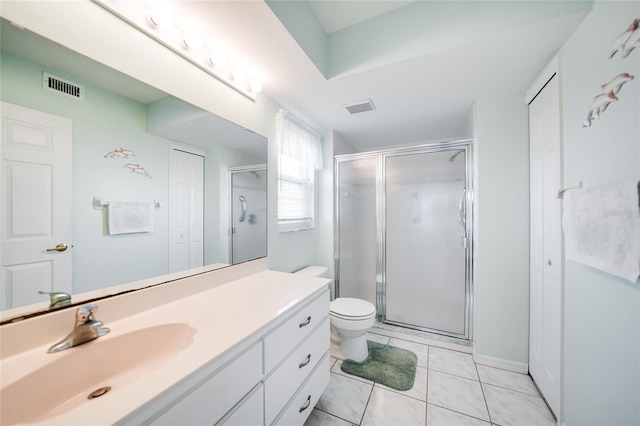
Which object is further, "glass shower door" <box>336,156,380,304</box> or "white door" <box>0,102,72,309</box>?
"glass shower door" <box>336,156,380,304</box>

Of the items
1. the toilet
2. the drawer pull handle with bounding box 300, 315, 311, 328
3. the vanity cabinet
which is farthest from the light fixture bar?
the toilet

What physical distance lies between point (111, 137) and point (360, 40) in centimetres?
159

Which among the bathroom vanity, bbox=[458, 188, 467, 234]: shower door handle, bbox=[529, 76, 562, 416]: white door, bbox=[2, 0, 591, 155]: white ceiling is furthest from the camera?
bbox=[458, 188, 467, 234]: shower door handle

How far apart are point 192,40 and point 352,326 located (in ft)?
7.06

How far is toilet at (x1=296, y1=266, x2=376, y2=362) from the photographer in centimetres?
186

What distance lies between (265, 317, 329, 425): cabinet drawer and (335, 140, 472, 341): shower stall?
128cm

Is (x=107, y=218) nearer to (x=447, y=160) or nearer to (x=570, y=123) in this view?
(x=570, y=123)

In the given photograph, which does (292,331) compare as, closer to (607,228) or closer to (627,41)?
(607,228)

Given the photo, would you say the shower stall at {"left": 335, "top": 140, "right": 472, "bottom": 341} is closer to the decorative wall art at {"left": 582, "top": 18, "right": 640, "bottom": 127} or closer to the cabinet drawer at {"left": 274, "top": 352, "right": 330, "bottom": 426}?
the decorative wall art at {"left": 582, "top": 18, "right": 640, "bottom": 127}

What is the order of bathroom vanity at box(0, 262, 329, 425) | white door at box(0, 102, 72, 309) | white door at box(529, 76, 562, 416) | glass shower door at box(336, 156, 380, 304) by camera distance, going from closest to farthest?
bathroom vanity at box(0, 262, 329, 425) < white door at box(0, 102, 72, 309) < white door at box(529, 76, 562, 416) < glass shower door at box(336, 156, 380, 304)

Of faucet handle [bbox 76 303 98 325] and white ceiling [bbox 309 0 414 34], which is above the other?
white ceiling [bbox 309 0 414 34]

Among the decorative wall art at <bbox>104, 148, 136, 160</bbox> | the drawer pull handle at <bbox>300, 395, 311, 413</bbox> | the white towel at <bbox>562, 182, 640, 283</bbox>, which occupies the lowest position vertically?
the drawer pull handle at <bbox>300, 395, 311, 413</bbox>

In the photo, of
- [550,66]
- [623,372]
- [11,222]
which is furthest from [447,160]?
[11,222]

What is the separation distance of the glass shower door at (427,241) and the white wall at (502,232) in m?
0.25
